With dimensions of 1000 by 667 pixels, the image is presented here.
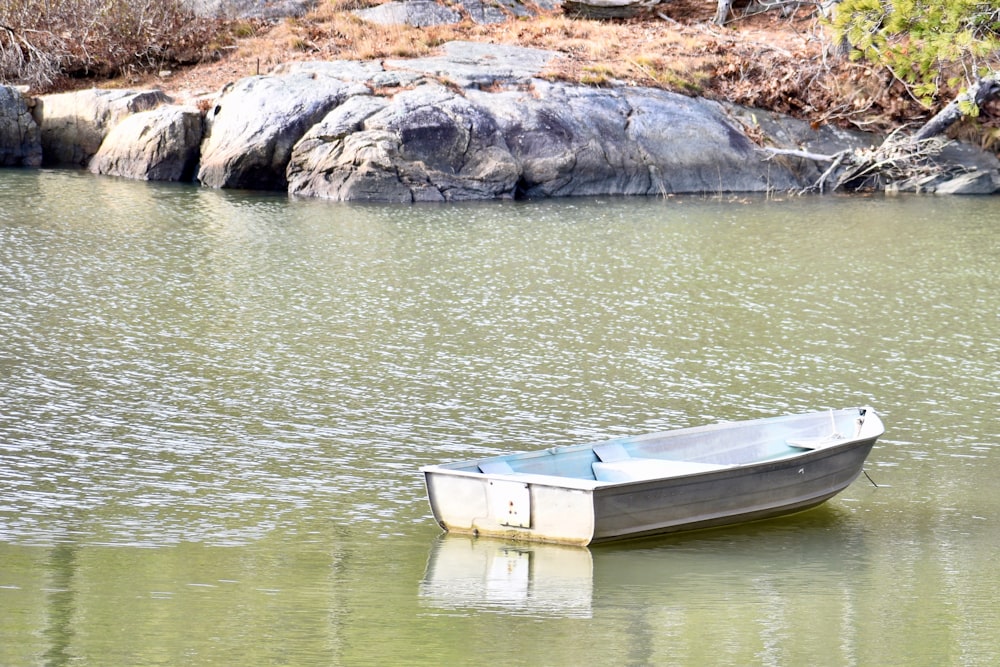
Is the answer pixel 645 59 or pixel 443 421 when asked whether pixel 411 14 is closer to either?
pixel 645 59

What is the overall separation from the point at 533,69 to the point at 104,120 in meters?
9.79

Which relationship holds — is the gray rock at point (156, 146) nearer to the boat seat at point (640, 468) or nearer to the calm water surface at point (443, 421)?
the calm water surface at point (443, 421)

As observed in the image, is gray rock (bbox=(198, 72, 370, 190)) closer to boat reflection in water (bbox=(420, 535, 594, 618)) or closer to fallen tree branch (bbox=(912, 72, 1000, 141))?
fallen tree branch (bbox=(912, 72, 1000, 141))

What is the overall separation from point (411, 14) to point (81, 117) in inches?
371

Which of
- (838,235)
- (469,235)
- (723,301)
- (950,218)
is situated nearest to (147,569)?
(723,301)

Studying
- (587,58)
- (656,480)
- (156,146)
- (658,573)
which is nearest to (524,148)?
(587,58)

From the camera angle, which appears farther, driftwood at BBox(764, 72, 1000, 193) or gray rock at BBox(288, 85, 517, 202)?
driftwood at BBox(764, 72, 1000, 193)

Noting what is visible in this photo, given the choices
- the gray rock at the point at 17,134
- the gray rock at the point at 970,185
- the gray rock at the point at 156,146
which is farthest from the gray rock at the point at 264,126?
the gray rock at the point at 970,185

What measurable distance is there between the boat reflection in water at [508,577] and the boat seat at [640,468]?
0.67 m

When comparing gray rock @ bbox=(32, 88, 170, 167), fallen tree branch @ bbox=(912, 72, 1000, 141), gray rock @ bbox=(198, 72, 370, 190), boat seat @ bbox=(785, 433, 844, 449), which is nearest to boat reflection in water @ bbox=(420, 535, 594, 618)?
boat seat @ bbox=(785, 433, 844, 449)

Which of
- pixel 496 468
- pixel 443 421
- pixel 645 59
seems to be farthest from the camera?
→ pixel 645 59

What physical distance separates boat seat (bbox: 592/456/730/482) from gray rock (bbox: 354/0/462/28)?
25.9 m

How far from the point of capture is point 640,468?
844 cm

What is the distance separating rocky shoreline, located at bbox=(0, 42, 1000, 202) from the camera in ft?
82.3
